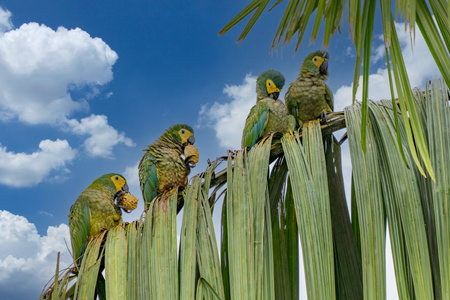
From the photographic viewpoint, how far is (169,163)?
385 cm

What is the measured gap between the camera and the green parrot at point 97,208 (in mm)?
3662

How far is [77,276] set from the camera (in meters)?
3.04

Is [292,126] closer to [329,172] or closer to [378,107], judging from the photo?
[329,172]

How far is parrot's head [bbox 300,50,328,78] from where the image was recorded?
11.5ft

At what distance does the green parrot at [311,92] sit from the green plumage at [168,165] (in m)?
0.96

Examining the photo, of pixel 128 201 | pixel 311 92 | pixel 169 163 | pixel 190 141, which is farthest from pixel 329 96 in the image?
pixel 128 201

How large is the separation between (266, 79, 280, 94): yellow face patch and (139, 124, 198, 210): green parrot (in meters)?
0.77

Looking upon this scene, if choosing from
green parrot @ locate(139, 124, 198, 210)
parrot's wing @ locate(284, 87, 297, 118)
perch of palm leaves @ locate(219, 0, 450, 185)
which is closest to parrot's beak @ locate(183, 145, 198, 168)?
green parrot @ locate(139, 124, 198, 210)

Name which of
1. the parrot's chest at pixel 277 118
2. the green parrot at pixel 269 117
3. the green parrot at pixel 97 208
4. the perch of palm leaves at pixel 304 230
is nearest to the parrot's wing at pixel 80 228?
the green parrot at pixel 97 208

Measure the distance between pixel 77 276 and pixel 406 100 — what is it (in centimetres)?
242

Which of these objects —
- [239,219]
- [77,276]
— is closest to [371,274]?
[239,219]

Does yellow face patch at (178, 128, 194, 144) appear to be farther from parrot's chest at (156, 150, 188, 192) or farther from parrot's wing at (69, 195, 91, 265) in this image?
parrot's wing at (69, 195, 91, 265)

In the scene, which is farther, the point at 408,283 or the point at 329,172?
the point at 329,172

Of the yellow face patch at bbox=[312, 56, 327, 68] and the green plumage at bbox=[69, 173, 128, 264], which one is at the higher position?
the yellow face patch at bbox=[312, 56, 327, 68]
